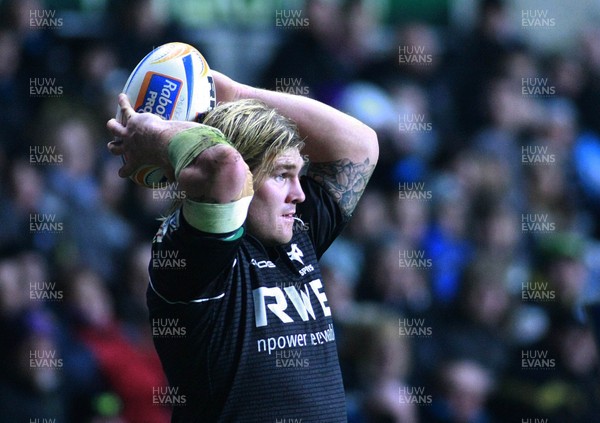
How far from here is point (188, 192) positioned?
288 cm

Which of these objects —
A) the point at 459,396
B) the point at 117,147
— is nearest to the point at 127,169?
the point at 117,147

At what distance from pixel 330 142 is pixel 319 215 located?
29cm

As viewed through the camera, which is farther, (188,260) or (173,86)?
(173,86)

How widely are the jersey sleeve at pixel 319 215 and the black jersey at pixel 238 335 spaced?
0.35 meters

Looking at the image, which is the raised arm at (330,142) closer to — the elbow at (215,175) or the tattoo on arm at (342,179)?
the tattoo on arm at (342,179)

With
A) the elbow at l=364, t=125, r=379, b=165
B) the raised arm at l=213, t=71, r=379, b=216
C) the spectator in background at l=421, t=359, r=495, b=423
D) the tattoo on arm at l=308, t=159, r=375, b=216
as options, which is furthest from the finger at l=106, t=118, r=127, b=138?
the spectator in background at l=421, t=359, r=495, b=423

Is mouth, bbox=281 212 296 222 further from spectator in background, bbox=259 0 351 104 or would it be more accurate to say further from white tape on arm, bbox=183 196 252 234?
spectator in background, bbox=259 0 351 104

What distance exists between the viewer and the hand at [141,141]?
2982 mm

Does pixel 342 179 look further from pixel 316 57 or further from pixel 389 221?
pixel 316 57

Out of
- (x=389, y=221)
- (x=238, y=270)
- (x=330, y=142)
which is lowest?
(x=389, y=221)

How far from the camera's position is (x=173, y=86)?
354 cm

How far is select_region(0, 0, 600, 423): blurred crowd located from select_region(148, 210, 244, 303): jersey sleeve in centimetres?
330

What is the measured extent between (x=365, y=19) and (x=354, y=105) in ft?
2.90

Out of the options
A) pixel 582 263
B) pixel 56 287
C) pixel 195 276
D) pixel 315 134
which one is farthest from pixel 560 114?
pixel 195 276
